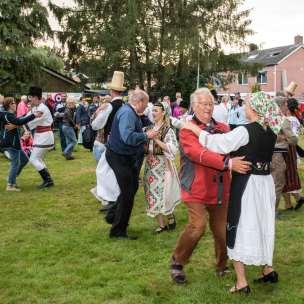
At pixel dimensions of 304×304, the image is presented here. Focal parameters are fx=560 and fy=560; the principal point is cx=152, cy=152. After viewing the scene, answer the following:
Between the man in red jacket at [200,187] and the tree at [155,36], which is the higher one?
the tree at [155,36]

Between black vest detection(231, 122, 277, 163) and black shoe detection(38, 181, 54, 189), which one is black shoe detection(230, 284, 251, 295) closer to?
black vest detection(231, 122, 277, 163)

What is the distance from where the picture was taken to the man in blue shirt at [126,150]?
684cm

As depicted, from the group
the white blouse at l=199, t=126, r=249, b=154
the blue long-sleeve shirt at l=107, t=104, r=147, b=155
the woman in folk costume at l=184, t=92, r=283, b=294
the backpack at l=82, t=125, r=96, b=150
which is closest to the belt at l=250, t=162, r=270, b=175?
the woman in folk costume at l=184, t=92, r=283, b=294

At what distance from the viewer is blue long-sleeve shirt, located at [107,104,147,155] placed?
6.80 m

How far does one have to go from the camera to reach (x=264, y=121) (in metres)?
4.86

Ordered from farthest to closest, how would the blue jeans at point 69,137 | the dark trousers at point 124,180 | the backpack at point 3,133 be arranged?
the blue jeans at point 69,137, the backpack at point 3,133, the dark trousers at point 124,180

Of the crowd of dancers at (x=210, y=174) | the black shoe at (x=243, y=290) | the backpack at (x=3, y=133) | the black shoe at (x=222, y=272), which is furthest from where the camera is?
the backpack at (x=3, y=133)

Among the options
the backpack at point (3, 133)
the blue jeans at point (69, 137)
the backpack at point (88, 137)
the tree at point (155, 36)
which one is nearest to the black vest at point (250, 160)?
the backpack at point (88, 137)

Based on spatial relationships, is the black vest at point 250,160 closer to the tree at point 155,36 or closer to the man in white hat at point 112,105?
the man in white hat at point 112,105

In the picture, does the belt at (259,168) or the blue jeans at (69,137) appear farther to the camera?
the blue jeans at (69,137)

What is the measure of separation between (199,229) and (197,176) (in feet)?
1.64

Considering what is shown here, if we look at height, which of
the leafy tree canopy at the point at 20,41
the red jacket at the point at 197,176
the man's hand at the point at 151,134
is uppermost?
the leafy tree canopy at the point at 20,41

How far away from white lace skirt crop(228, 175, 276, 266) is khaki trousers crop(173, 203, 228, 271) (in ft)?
1.47

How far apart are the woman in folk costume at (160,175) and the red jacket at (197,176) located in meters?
2.06
